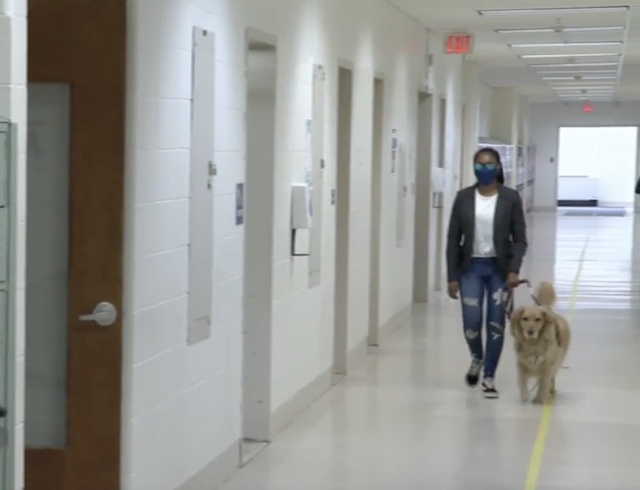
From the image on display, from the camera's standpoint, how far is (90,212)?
4.68m

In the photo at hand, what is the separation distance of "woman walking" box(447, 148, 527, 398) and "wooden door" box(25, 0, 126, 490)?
3972 mm

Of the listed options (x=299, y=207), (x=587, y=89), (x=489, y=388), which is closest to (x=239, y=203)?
(x=299, y=207)

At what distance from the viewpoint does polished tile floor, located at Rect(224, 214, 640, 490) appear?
615cm

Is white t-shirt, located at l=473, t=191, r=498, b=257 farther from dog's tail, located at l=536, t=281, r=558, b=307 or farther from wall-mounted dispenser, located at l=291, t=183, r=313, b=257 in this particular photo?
wall-mounted dispenser, located at l=291, t=183, r=313, b=257

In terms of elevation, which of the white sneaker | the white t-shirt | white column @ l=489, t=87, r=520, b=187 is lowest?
the white sneaker

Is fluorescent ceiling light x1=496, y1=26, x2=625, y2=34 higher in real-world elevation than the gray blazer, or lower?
higher

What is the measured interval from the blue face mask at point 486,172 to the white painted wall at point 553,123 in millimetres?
26453

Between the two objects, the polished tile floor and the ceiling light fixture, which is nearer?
the polished tile floor

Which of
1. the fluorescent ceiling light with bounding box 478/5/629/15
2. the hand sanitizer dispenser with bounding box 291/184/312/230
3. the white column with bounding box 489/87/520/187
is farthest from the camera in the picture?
the white column with bounding box 489/87/520/187

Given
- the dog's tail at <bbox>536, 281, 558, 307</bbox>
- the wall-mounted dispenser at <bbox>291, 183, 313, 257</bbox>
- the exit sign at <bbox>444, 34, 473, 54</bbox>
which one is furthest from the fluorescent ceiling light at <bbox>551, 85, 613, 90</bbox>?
the wall-mounted dispenser at <bbox>291, 183, 313, 257</bbox>

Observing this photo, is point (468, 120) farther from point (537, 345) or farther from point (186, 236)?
point (186, 236)

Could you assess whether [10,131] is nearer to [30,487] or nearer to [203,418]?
[30,487]

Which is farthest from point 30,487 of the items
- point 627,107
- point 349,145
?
point 627,107

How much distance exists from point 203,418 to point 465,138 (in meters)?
11.6
